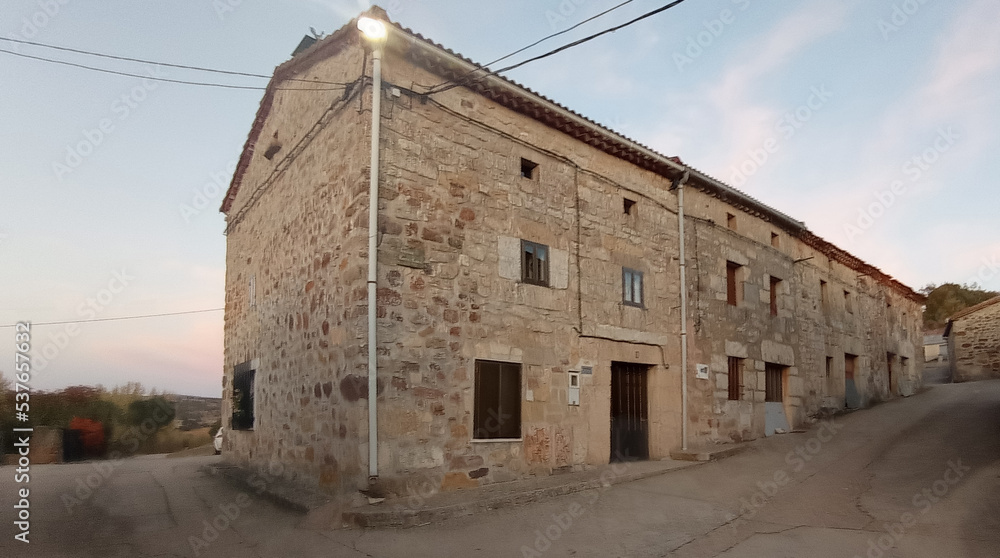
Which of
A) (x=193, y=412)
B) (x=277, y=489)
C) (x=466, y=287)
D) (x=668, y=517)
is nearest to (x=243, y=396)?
(x=277, y=489)

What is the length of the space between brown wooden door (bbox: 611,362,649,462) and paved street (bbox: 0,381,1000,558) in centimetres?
105

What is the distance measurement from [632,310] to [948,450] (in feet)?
17.8

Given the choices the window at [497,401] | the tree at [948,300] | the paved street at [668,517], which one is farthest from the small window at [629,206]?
the tree at [948,300]

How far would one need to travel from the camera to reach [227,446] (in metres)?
13.0

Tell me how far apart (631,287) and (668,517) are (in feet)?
15.1

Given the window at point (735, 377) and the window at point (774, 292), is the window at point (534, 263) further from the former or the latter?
the window at point (774, 292)

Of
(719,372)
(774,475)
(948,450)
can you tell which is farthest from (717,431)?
(948,450)

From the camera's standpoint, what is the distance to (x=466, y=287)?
8227mm

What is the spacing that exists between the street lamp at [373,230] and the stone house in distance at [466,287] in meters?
0.09

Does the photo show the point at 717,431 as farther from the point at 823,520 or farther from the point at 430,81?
the point at 430,81

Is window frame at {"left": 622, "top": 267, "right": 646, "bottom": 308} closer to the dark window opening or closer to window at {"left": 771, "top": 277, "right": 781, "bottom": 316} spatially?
window at {"left": 771, "top": 277, "right": 781, "bottom": 316}

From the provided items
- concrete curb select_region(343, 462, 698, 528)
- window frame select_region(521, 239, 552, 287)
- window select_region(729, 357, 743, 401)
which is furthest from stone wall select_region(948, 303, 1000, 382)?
concrete curb select_region(343, 462, 698, 528)

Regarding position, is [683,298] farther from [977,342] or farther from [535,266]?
[977,342]

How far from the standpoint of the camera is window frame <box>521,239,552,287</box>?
905cm
